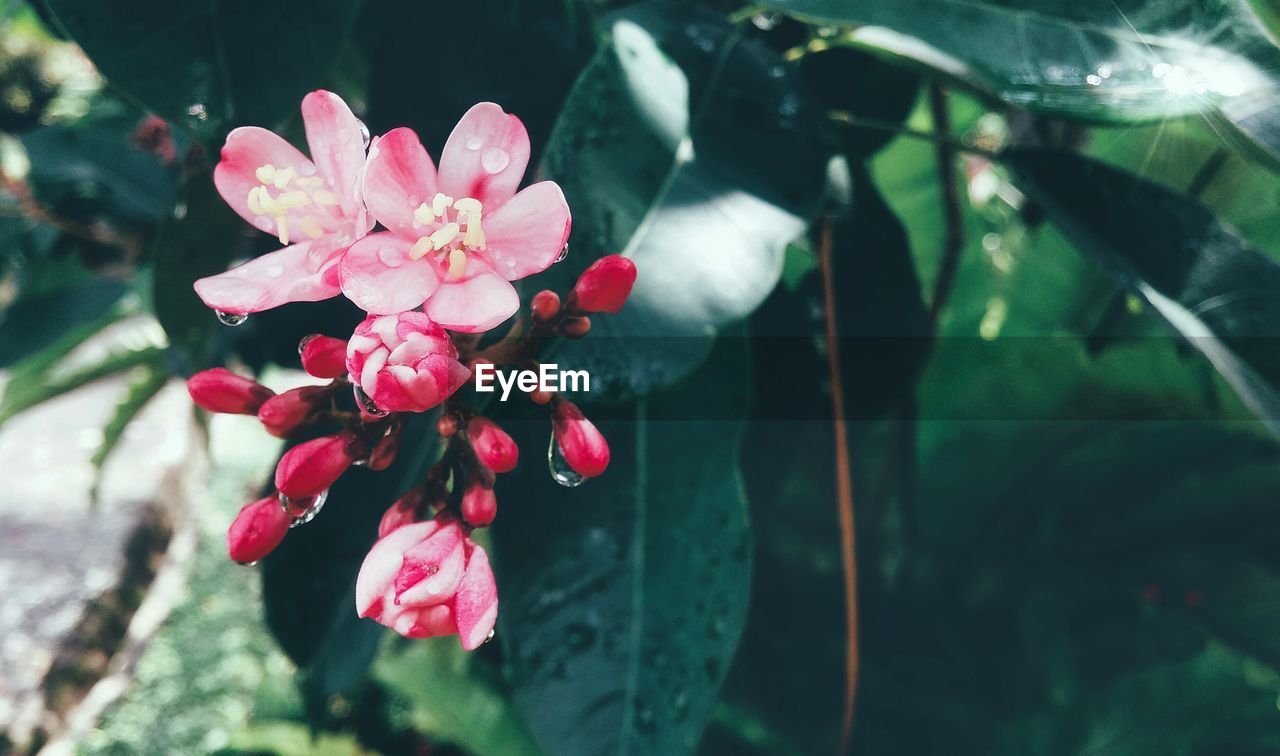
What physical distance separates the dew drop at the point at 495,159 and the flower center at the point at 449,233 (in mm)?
15

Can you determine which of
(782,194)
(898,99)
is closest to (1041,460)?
(898,99)

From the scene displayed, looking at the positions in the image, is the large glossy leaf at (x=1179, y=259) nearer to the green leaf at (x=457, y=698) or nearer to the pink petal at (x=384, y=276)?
the pink petal at (x=384, y=276)

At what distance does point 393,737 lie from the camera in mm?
1045

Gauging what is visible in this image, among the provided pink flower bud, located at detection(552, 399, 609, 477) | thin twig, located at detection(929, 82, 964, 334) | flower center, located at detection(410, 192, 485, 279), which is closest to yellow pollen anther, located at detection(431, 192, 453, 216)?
flower center, located at detection(410, 192, 485, 279)

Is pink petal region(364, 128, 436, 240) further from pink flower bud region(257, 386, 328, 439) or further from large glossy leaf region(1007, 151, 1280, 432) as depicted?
large glossy leaf region(1007, 151, 1280, 432)

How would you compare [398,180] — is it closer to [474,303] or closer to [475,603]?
[474,303]

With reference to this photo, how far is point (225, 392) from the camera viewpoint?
0.39m

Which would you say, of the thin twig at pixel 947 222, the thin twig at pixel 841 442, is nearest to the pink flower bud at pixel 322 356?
the thin twig at pixel 841 442

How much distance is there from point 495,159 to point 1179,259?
1.30ft

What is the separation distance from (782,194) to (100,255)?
78 centimetres

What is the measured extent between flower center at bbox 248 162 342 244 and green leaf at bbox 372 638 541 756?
21.2 inches

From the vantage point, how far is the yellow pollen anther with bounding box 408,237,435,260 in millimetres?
313

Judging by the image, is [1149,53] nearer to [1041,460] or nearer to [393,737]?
[1041,460]

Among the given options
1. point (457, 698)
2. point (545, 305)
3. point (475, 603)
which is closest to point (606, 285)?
point (545, 305)
